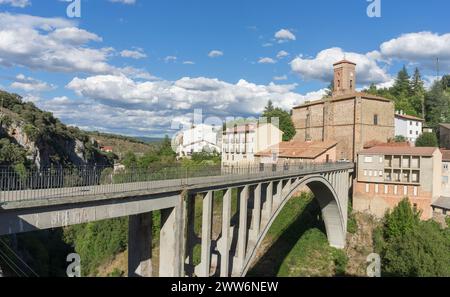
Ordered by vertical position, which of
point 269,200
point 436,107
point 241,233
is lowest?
point 241,233

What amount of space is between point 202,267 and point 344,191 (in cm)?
2592

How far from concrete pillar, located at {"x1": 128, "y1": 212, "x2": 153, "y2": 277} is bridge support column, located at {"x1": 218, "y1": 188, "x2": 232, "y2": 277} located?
13.7ft

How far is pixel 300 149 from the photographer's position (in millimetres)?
48000

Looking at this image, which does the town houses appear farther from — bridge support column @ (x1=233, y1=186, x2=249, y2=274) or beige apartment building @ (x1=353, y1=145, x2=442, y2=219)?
bridge support column @ (x1=233, y1=186, x2=249, y2=274)

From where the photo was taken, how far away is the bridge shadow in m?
32.6

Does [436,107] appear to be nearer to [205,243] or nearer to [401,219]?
[401,219]

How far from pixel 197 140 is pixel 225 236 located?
59.9 metres

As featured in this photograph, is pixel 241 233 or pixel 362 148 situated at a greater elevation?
pixel 362 148

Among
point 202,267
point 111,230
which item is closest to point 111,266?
point 111,230

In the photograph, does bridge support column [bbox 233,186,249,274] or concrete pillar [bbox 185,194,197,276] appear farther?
bridge support column [bbox 233,186,249,274]

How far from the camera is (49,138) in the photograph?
164ft

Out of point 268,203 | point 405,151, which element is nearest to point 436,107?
point 405,151

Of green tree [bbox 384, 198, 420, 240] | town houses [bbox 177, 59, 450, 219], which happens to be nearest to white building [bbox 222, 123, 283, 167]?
town houses [bbox 177, 59, 450, 219]

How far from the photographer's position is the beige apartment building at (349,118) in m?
47.6
